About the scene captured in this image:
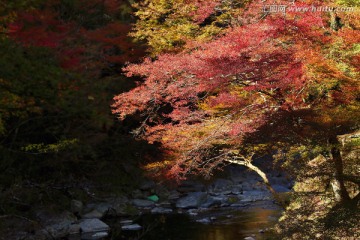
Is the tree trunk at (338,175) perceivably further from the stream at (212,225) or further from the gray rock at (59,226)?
the gray rock at (59,226)

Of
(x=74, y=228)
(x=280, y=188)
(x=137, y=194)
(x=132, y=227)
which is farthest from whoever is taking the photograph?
(x=280, y=188)

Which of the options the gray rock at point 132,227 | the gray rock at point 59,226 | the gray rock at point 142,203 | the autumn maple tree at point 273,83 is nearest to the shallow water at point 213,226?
the gray rock at point 132,227

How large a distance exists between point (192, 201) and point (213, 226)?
3973 millimetres

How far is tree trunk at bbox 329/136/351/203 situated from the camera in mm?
8602

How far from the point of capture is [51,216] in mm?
14789

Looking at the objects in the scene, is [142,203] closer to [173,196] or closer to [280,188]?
[173,196]

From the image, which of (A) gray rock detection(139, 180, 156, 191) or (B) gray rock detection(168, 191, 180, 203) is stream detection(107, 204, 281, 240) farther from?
(A) gray rock detection(139, 180, 156, 191)

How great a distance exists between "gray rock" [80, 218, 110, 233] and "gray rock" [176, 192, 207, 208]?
4.34 metres

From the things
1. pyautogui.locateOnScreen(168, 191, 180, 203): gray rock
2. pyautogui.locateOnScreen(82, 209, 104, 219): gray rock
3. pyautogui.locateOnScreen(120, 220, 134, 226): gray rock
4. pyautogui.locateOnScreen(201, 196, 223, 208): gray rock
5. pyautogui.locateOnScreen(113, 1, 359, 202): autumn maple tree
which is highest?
pyautogui.locateOnScreen(113, 1, 359, 202): autumn maple tree

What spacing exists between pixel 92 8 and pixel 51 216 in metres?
9.57

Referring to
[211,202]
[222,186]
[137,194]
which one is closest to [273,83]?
[211,202]

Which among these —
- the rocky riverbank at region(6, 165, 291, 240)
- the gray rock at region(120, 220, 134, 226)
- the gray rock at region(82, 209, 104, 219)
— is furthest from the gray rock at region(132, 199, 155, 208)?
the gray rock at region(120, 220, 134, 226)

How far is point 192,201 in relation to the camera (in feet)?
62.1

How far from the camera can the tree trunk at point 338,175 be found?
339 inches
